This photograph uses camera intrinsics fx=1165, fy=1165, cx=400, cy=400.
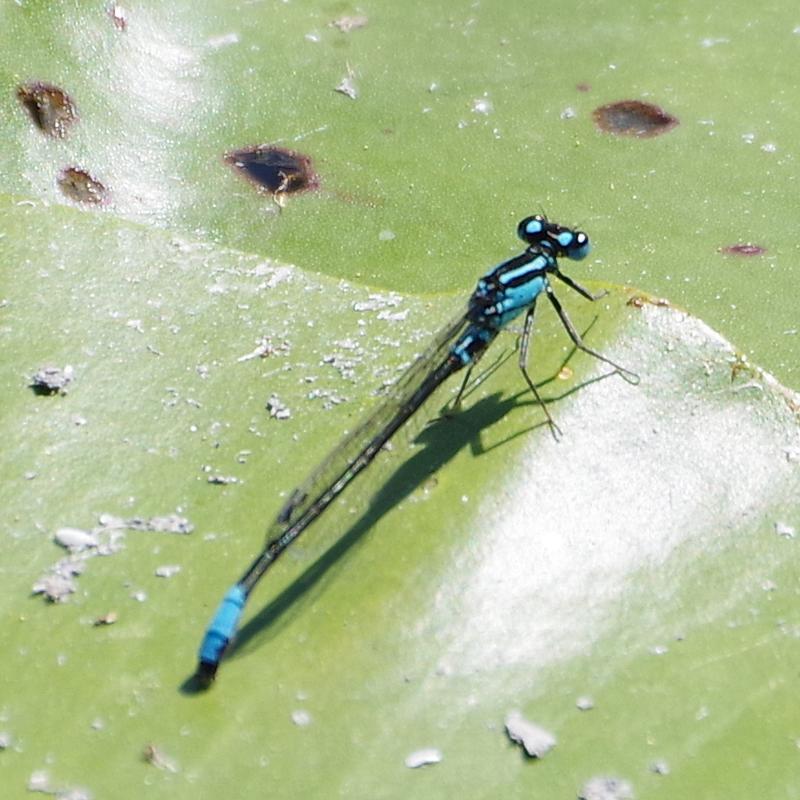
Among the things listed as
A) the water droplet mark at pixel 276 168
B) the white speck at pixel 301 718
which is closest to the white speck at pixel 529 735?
the white speck at pixel 301 718

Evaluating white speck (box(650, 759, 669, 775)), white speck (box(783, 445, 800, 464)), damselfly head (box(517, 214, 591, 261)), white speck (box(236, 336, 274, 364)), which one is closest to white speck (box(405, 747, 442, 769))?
white speck (box(650, 759, 669, 775))

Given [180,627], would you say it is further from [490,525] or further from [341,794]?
[490,525]

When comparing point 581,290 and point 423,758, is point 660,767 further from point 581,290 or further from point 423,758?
point 581,290

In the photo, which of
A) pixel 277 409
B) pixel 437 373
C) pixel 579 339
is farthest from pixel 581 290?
pixel 277 409

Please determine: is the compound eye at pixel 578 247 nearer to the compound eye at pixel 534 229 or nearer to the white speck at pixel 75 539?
the compound eye at pixel 534 229

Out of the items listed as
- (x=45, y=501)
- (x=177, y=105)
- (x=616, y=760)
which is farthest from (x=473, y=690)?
(x=177, y=105)

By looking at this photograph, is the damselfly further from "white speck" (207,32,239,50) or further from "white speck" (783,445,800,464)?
"white speck" (207,32,239,50)
